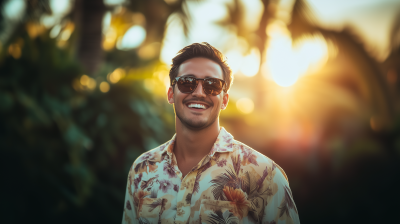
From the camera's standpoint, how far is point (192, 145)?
210 cm

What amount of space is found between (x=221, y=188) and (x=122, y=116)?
5331 mm

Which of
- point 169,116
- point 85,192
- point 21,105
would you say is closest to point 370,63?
point 169,116

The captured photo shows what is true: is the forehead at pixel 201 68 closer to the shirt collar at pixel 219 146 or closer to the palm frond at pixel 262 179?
the shirt collar at pixel 219 146

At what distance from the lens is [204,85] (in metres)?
2.05

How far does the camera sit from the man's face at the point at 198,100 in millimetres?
2021

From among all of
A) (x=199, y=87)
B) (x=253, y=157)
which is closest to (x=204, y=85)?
(x=199, y=87)

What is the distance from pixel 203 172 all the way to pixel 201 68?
791 mm

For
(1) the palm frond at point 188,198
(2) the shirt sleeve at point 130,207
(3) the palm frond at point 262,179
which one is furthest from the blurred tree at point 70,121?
(3) the palm frond at point 262,179

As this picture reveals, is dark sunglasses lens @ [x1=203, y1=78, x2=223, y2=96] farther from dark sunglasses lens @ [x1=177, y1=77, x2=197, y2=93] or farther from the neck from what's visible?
the neck

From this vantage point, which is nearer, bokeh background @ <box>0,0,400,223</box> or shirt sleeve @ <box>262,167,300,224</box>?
shirt sleeve @ <box>262,167,300,224</box>

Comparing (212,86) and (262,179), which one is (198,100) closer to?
(212,86)

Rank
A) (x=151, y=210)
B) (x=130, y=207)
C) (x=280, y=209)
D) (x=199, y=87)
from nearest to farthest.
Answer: (x=280, y=209) < (x=151, y=210) < (x=199, y=87) < (x=130, y=207)

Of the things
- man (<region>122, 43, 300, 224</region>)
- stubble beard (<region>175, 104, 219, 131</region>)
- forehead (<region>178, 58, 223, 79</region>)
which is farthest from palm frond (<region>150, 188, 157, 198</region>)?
forehead (<region>178, 58, 223, 79</region>)

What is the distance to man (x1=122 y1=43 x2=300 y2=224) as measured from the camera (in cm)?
184
